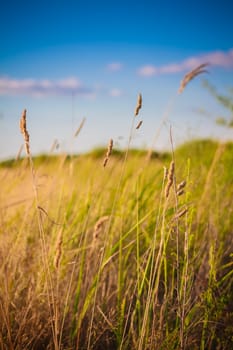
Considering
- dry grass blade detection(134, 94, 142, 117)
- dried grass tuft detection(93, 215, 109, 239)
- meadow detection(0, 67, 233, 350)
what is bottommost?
meadow detection(0, 67, 233, 350)

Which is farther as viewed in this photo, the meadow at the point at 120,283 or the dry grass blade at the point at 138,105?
the meadow at the point at 120,283

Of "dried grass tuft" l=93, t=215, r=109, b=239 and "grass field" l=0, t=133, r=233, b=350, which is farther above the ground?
"dried grass tuft" l=93, t=215, r=109, b=239

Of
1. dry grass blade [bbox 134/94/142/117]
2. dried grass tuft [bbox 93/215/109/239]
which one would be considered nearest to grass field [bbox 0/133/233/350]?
dried grass tuft [bbox 93/215/109/239]

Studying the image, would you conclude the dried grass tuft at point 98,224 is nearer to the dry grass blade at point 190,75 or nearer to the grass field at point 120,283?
the grass field at point 120,283

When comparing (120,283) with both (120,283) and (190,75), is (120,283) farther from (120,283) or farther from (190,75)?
(190,75)

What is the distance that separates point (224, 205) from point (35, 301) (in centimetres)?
131

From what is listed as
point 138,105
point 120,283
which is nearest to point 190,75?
point 138,105

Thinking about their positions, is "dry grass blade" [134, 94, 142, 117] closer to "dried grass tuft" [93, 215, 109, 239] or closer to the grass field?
the grass field

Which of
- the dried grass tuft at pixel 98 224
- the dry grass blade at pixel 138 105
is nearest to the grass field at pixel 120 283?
the dried grass tuft at pixel 98 224

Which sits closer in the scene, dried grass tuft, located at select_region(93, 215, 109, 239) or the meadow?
dried grass tuft, located at select_region(93, 215, 109, 239)

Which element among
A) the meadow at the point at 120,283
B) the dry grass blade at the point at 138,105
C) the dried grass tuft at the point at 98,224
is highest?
the dry grass blade at the point at 138,105

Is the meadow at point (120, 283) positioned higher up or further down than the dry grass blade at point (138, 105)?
further down

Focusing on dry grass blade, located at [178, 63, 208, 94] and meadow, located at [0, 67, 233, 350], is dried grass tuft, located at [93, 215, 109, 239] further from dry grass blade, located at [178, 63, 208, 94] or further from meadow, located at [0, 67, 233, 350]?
dry grass blade, located at [178, 63, 208, 94]

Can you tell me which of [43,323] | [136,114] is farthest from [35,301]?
[136,114]
